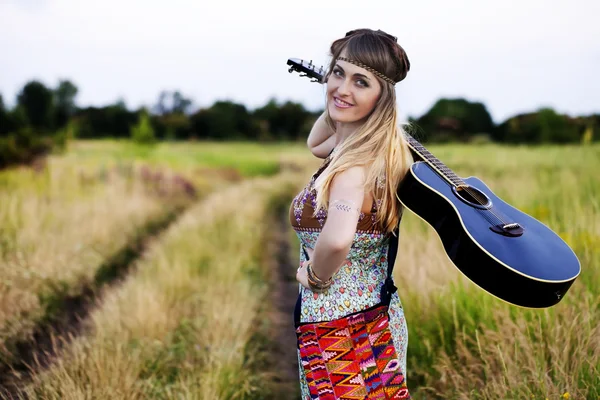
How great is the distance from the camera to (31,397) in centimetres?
264

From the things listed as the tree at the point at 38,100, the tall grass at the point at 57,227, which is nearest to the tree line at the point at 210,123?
the tree at the point at 38,100

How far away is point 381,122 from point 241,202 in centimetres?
983

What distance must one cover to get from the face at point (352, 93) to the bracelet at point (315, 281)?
55 centimetres

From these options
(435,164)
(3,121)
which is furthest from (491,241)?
(3,121)

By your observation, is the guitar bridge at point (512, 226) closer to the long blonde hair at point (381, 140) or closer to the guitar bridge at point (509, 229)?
the guitar bridge at point (509, 229)

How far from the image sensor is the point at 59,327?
14.5ft

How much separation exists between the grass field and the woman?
88 cm

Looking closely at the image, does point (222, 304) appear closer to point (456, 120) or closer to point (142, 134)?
point (142, 134)

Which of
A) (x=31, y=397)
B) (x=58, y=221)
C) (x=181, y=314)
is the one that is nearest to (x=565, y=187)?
(x=181, y=314)

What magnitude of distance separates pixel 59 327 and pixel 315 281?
3.48 metres

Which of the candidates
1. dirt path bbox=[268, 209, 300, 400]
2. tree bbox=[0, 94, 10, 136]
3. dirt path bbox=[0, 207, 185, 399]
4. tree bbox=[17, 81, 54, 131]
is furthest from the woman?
tree bbox=[17, 81, 54, 131]

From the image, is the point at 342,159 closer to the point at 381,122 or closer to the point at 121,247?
the point at 381,122

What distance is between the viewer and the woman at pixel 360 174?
1.73 metres

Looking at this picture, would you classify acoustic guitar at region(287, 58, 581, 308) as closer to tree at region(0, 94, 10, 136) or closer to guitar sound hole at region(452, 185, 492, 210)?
guitar sound hole at region(452, 185, 492, 210)
